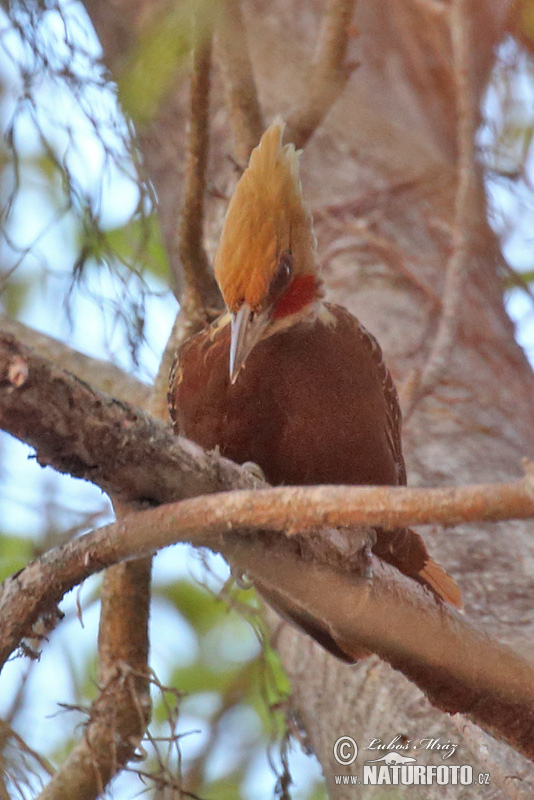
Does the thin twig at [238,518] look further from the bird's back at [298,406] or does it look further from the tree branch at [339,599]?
the bird's back at [298,406]

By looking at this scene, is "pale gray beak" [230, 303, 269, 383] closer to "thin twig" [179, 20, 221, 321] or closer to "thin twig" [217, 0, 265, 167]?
"thin twig" [179, 20, 221, 321]

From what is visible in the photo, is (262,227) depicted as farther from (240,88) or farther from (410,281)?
(410,281)

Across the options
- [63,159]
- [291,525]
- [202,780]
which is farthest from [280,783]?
[63,159]

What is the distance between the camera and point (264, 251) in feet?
9.50

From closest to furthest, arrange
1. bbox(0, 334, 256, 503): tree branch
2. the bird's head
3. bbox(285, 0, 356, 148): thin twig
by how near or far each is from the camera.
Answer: bbox(0, 334, 256, 503): tree branch → the bird's head → bbox(285, 0, 356, 148): thin twig

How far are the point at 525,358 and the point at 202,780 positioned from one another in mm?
2358

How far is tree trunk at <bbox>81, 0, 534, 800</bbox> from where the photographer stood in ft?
10.5

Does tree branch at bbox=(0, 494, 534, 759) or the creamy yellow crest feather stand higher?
the creamy yellow crest feather

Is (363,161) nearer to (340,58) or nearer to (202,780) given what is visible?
(340,58)

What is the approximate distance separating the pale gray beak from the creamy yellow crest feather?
1.2 inches

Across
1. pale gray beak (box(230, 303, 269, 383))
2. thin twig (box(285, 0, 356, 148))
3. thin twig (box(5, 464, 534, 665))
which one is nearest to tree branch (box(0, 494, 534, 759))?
thin twig (box(5, 464, 534, 665))

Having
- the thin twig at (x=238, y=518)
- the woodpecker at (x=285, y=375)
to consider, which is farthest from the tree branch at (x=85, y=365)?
the thin twig at (x=238, y=518)

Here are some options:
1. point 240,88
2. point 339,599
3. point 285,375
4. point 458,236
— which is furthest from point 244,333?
point 458,236

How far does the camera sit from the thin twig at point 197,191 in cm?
320
